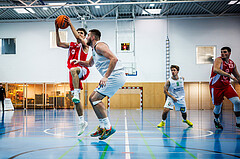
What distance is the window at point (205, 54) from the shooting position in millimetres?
20906

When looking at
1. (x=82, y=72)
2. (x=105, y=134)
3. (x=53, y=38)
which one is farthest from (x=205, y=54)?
(x=105, y=134)

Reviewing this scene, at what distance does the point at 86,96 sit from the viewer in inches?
842

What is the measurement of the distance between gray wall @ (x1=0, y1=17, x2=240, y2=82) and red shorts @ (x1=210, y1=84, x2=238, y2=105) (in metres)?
14.7

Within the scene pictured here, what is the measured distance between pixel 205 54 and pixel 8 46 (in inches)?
637

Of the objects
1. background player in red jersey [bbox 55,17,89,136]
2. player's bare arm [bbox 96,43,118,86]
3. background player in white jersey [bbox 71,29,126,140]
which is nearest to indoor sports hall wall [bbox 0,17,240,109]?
background player in red jersey [bbox 55,17,89,136]

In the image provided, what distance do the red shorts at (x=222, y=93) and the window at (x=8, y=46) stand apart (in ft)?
63.5

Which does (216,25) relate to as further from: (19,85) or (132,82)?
(19,85)

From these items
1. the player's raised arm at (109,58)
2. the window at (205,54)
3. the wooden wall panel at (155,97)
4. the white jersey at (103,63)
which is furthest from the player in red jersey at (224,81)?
the window at (205,54)

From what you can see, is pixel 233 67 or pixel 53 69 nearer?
pixel 233 67

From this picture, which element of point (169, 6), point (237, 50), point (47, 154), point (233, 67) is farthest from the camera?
point (237, 50)

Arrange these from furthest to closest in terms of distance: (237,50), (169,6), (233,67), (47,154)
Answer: (237,50) < (169,6) < (233,67) < (47,154)

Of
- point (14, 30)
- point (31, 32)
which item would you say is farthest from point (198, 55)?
point (14, 30)

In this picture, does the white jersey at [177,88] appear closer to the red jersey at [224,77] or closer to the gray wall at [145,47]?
the red jersey at [224,77]

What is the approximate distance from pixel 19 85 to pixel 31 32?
14.8ft
